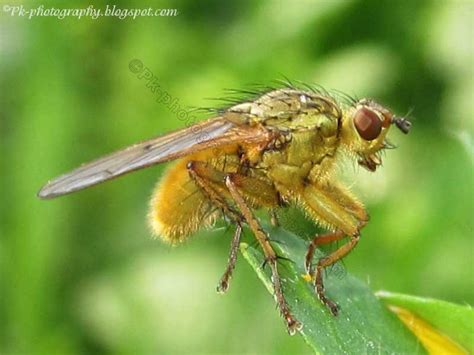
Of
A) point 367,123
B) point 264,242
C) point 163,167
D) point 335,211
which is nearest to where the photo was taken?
point 264,242

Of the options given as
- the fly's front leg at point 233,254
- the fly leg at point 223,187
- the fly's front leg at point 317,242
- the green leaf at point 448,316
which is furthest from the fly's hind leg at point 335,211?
the green leaf at point 448,316

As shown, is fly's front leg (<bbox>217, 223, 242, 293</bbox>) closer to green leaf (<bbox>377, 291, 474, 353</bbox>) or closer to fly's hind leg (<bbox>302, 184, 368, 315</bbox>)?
fly's hind leg (<bbox>302, 184, 368, 315</bbox>)

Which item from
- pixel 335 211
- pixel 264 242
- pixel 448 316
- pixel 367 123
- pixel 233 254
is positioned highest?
pixel 367 123

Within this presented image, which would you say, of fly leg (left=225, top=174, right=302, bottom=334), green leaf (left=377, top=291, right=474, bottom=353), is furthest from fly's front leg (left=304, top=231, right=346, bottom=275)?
green leaf (left=377, top=291, right=474, bottom=353)

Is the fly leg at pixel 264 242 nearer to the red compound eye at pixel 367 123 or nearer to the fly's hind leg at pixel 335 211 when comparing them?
the fly's hind leg at pixel 335 211

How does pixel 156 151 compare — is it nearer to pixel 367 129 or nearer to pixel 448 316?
pixel 367 129

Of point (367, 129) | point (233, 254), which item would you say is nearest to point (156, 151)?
point (233, 254)

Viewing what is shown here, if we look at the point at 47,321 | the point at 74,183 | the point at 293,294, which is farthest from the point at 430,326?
the point at 47,321
